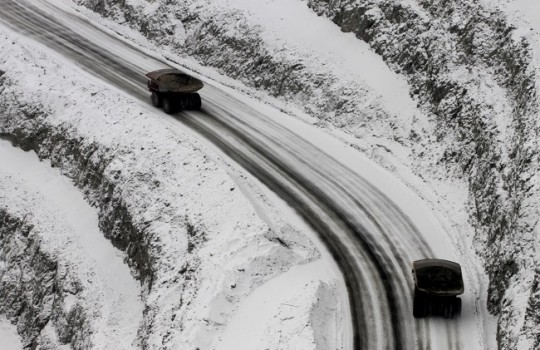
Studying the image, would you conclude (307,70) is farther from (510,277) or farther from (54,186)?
(510,277)

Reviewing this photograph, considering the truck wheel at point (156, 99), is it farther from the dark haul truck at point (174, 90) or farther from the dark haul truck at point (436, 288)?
the dark haul truck at point (436, 288)

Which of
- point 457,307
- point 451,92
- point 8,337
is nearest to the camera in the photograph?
point 457,307

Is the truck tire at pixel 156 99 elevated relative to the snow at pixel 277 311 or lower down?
elevated

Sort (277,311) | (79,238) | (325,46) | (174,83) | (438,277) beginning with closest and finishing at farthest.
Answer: (438,277)
(277,311)
(79,238)
(174,83)
(325,46)

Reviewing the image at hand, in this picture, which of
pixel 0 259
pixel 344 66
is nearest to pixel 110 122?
pixel 0 259

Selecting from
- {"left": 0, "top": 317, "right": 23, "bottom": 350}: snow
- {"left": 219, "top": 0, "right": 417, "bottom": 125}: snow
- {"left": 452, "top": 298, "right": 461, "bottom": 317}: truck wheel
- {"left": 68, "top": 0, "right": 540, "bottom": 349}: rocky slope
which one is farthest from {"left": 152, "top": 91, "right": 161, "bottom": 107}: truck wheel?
{"left": 452, "top": 298, "right": 461, "bottom": 317}: truck wheel

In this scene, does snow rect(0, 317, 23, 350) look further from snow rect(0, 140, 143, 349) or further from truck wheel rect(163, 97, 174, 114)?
truck wheel rect(163, 97, 174, 114)

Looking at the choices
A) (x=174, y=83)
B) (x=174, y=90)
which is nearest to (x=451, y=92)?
(x=174, y=90)

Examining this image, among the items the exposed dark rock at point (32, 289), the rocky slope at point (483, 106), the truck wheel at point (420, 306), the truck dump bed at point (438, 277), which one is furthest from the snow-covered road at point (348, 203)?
the exposed dark rock at point (32, 289)

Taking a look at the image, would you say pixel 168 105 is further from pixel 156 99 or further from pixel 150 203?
pixel 150 203
